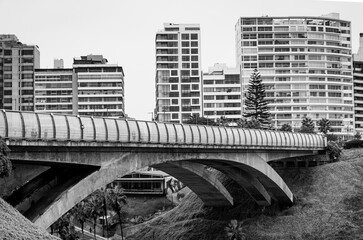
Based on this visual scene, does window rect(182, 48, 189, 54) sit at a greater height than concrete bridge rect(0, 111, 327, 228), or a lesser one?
greater

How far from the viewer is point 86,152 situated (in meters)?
40.5

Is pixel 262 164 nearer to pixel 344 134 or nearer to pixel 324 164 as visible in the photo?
pixel 324 164

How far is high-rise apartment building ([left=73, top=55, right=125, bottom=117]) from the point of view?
145 m

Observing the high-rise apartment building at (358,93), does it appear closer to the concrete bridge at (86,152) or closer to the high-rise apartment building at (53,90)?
the high-rise apartment building at (53,90)

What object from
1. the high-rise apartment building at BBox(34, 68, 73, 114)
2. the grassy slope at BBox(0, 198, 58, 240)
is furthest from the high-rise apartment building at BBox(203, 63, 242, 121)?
the grassy slope at BBox(0, 198, 58, 240)

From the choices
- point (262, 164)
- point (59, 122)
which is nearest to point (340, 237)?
point (262, 164)

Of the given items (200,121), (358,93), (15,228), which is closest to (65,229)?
(15,228)

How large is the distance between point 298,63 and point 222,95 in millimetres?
22694

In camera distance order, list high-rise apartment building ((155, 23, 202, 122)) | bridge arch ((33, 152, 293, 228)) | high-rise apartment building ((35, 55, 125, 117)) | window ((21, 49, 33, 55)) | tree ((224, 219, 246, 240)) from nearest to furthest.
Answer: bridge arch ((33, 152, 293, 228))
tree ((224, 219, 246, 240))
high-rise apartment building ((35, 55, 125, 117))
high-rise apartment building ((155, 23, 202, 122))
window ((21, 49, 33, 55))

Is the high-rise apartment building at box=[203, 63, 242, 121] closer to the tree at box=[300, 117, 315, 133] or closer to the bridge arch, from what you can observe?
the tree at box=[300, 117, 315, 133]

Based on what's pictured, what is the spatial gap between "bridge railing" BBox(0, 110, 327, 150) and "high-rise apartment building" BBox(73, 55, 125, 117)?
8034cm

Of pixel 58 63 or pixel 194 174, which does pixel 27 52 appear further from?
pixel 194 174

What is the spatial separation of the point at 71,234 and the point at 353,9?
102m

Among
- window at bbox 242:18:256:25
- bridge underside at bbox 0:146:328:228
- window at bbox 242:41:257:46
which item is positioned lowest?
bridge underside at bbox 0:146:328:228
